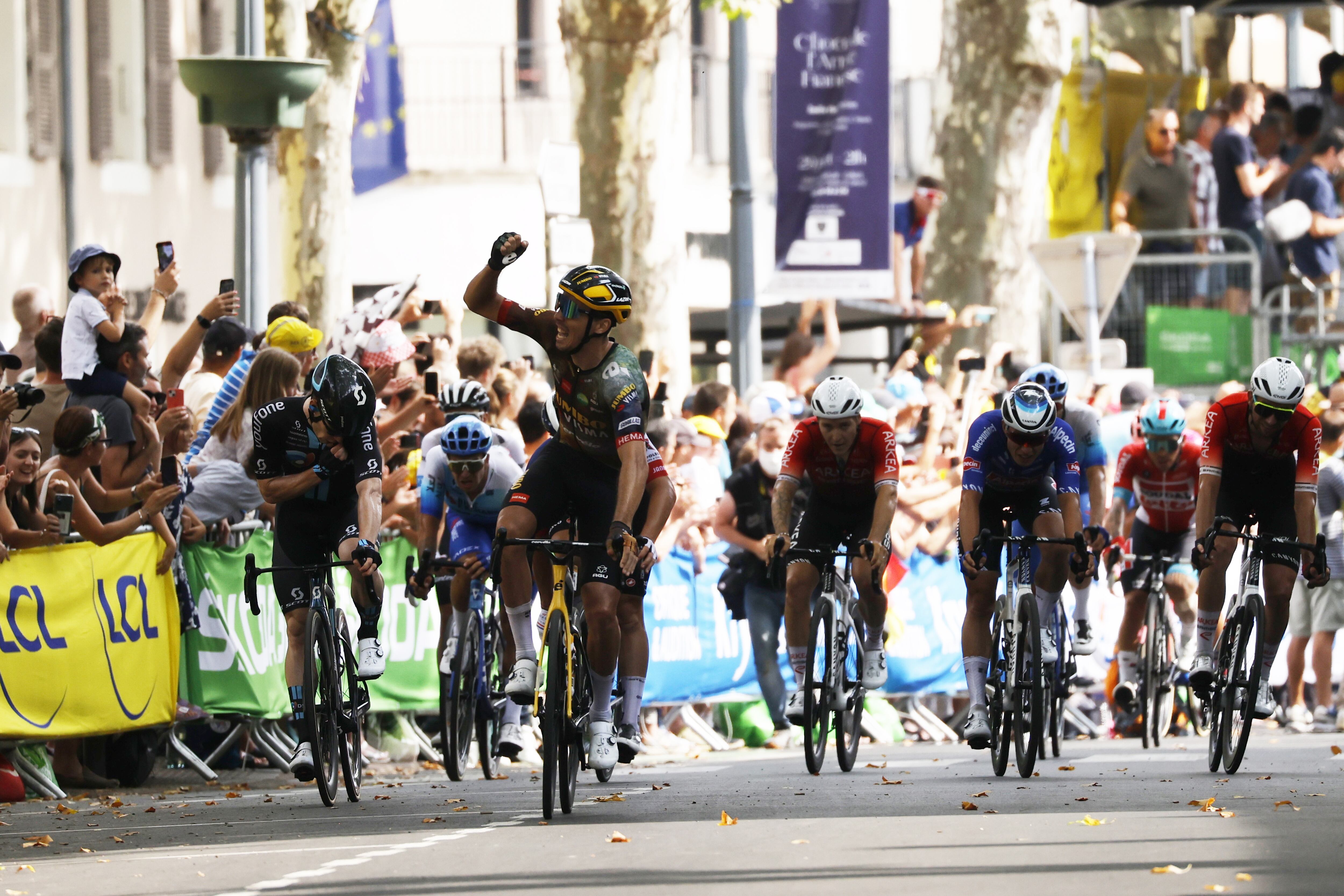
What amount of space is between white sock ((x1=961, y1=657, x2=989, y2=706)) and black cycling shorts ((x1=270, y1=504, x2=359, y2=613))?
11.6ft

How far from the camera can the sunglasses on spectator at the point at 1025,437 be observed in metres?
14.0

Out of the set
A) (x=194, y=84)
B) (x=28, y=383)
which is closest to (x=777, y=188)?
(x=194, y=84)

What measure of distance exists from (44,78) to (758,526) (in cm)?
1677

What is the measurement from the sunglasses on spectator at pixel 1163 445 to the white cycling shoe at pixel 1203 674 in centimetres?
336

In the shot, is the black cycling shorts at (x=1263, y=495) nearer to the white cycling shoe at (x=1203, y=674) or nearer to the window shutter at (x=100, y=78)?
the white cycling shoe at (x=1203, y=674)

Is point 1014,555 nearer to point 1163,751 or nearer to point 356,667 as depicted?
point 1163,751

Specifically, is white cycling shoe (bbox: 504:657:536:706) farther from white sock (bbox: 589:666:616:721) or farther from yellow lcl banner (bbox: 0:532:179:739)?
yellow lcl banner (bbox: 0:532:179:739)

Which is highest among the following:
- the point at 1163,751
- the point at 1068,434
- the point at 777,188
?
the point at 777,188

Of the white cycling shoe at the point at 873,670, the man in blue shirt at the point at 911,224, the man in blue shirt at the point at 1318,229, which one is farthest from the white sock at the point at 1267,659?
the man in blue shirt at the point at 1318,229

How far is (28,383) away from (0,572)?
1058 mm

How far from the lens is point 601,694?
11656 mm

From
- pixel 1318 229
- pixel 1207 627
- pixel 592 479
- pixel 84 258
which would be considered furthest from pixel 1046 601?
pixel 1318 229

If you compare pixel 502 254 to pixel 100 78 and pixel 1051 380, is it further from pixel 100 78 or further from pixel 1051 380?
pixel 100 78

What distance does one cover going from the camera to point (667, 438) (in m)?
16.6
